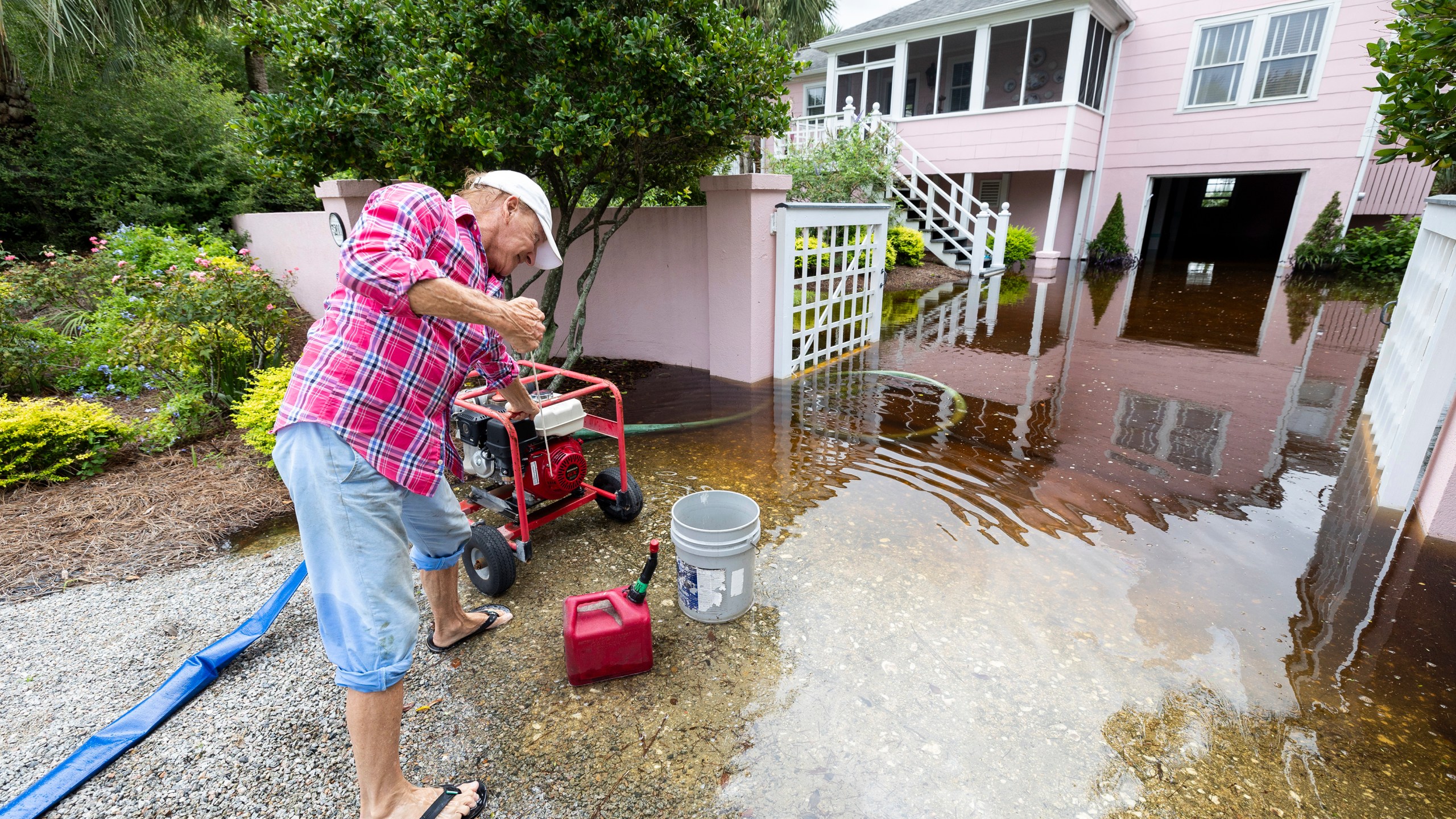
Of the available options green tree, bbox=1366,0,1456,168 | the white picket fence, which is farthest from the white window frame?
green tree, bbox=1366,0,1456,168

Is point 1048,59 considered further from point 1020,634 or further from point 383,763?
point 383,763

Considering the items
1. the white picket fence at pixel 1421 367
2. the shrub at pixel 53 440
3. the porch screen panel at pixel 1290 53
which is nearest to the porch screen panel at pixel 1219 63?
the porch screen panel at pixel 1290 53

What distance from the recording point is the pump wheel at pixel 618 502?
344cm

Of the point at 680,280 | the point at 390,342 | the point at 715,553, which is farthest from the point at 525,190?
the point at 680,280

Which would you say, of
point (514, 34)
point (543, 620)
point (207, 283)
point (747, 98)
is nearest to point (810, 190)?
point (747, 98)

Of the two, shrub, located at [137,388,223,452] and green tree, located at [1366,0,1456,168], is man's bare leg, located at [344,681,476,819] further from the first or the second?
green tree, located at [1366,0,1456,168]

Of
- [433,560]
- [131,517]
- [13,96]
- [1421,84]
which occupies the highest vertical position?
[13,96]

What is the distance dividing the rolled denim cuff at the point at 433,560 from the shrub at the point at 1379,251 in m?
16.0

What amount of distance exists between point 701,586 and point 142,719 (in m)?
2.01

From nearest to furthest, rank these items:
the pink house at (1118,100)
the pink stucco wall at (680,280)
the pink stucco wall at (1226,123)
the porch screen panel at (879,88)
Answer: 1. the pink stucco wall at (680,280)
2. the pink stucco wall at (1226,123)
3. the pink house at (1118,100)
4. the porch screen panel at (879,88)

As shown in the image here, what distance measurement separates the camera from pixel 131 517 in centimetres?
358

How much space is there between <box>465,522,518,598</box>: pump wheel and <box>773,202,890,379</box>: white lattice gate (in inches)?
151

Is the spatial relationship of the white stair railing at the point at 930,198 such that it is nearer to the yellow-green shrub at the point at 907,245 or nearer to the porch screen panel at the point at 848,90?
the yellow-green shrub at the point at 907,245

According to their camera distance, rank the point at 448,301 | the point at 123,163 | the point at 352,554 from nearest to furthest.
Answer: the point at 448,301
the point at 352,554
the point at 123,163
